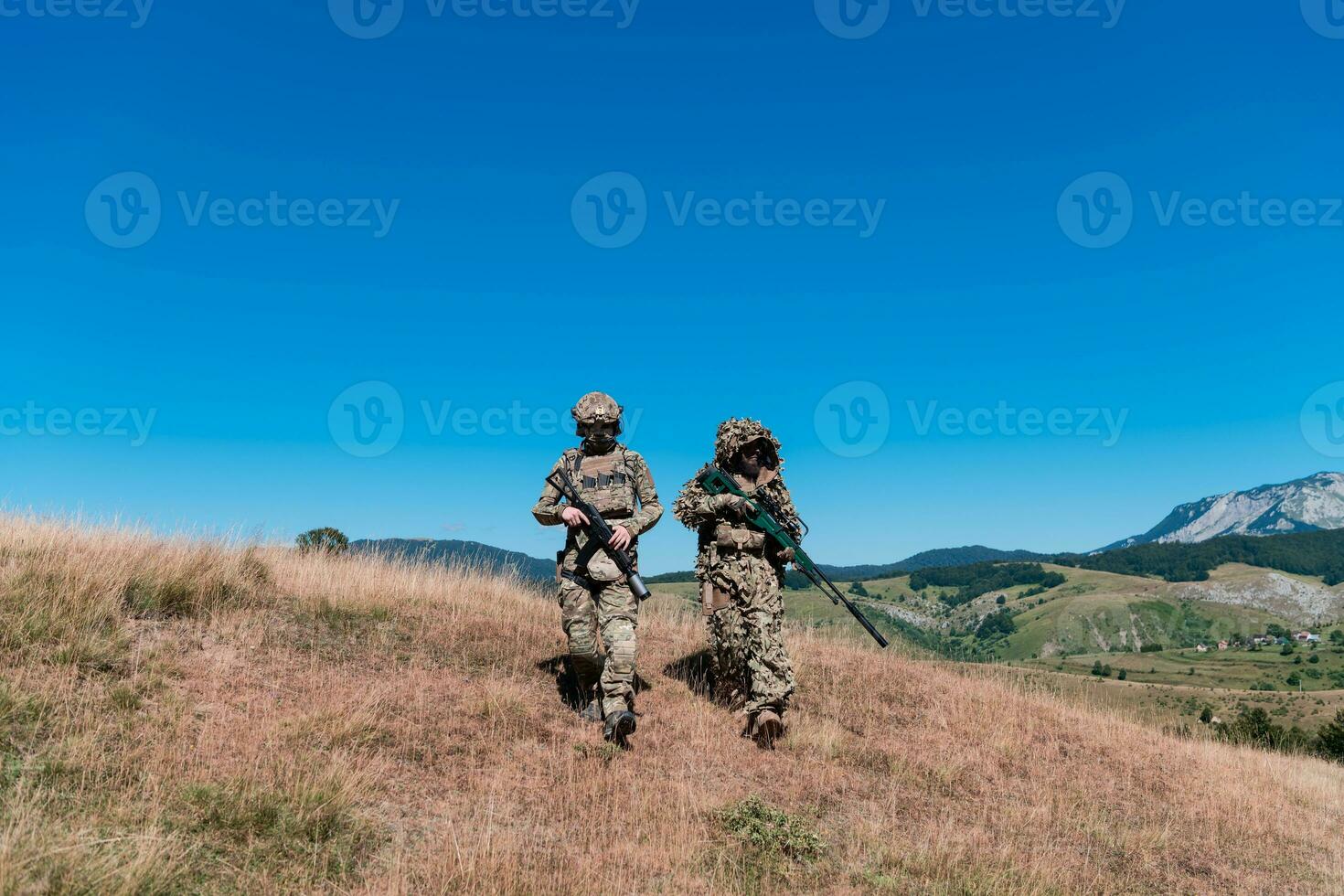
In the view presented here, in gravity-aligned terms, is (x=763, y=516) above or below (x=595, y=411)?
below

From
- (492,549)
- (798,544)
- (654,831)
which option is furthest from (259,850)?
(492,549)

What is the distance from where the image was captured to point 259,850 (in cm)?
479

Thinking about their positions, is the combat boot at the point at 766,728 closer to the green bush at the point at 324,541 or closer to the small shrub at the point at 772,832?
the small shrub at the point at 772,832

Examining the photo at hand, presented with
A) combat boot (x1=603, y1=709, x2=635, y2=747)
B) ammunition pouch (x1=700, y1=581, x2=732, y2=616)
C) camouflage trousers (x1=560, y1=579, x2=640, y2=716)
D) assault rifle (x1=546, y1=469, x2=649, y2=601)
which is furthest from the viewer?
ammunition pouch (x1=700, y1=581, x2=732, y2=616)

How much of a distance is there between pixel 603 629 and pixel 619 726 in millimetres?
1153

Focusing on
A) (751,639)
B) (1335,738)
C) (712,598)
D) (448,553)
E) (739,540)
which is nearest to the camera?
(751,639)

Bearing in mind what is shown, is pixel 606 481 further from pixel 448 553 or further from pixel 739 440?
pixel 448 553

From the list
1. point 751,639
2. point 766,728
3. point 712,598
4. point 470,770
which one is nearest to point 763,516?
point 712,598

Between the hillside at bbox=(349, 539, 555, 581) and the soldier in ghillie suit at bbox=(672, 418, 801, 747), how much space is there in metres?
4.56

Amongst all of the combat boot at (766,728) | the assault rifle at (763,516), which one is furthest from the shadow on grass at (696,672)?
the assault rifle at (763,516)

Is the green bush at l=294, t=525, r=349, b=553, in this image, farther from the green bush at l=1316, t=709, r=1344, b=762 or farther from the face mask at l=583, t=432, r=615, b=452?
the green bush at l=1316, t=709, r=1344, b=762

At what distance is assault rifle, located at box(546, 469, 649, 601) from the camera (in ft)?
27.4

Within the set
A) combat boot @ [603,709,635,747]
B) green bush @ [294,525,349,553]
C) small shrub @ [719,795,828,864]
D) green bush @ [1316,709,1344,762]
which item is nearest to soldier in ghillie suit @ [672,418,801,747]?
combat boot @ [603,709,635,747]

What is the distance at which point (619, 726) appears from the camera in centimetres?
762
